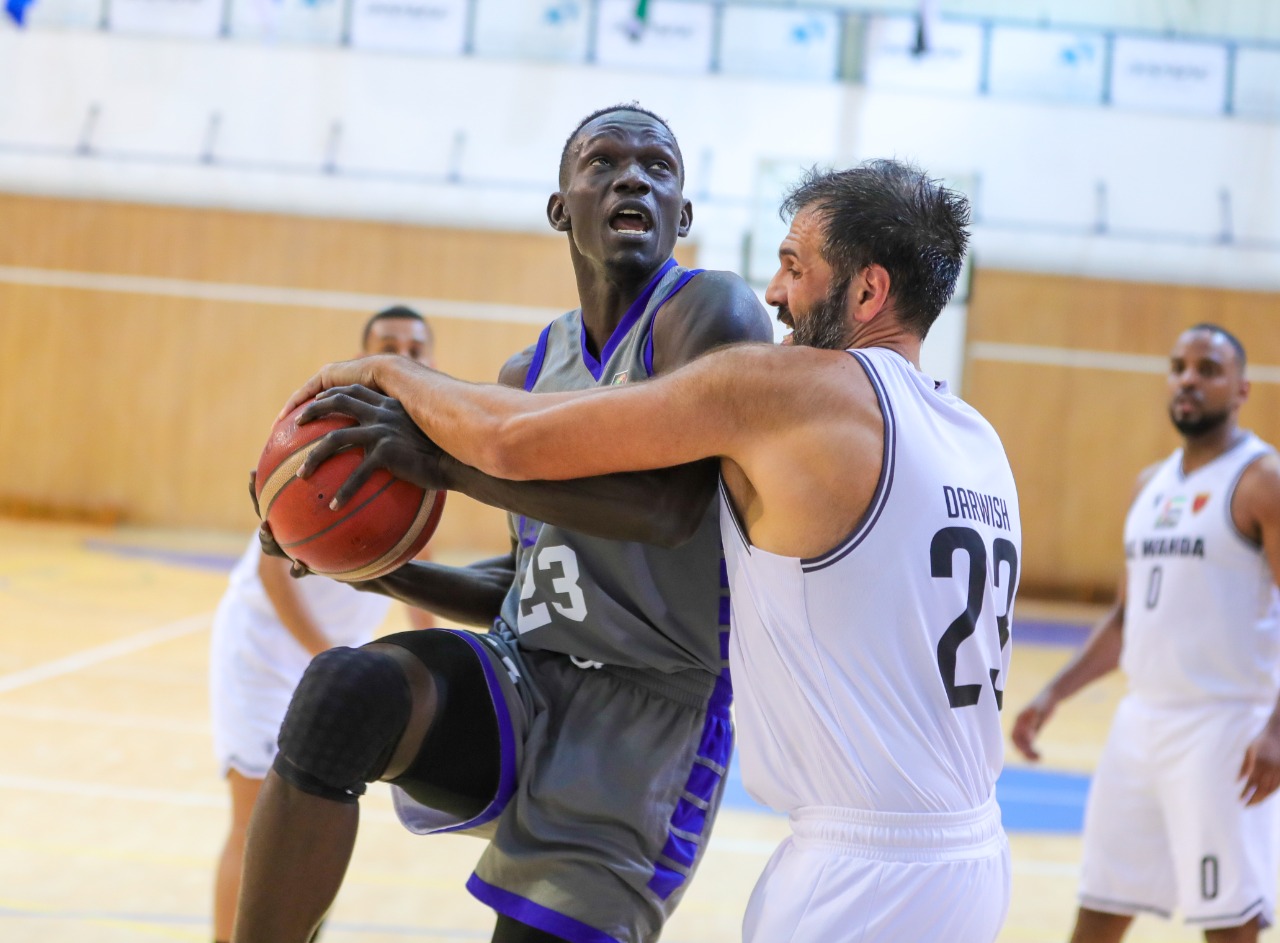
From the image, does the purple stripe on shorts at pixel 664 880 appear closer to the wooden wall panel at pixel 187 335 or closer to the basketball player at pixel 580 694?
the basketball player at pixel 580 694

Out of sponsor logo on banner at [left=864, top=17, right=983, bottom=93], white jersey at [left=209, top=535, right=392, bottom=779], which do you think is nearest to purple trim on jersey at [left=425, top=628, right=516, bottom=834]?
white jersey at [left=209, top=535, right=392, bottom=779]

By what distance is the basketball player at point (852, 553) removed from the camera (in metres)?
2.09

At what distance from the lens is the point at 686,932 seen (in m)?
4.56

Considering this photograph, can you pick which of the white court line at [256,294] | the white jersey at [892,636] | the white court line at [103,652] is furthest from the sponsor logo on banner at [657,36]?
the white jersey at [892,636]

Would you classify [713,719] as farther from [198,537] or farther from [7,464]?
[7,464]

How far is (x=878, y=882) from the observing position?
212cm

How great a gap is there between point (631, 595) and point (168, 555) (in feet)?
39.5

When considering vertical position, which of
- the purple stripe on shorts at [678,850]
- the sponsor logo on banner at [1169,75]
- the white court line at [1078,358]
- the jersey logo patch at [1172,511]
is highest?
the sponsor logo on banner at [1169,75]

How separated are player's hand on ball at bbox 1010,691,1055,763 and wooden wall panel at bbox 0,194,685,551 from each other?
34.6 ft

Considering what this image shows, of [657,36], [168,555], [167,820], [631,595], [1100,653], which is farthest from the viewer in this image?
[657,36]

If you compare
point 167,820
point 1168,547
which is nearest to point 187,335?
point 167,820

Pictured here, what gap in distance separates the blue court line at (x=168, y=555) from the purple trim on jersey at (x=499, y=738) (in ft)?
35.6

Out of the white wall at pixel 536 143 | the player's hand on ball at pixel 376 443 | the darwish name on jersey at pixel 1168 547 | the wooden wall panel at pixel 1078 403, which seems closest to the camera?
the player's hand on ball at pixel 376 443

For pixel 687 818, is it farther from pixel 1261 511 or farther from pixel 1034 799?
pixel 1034 799
